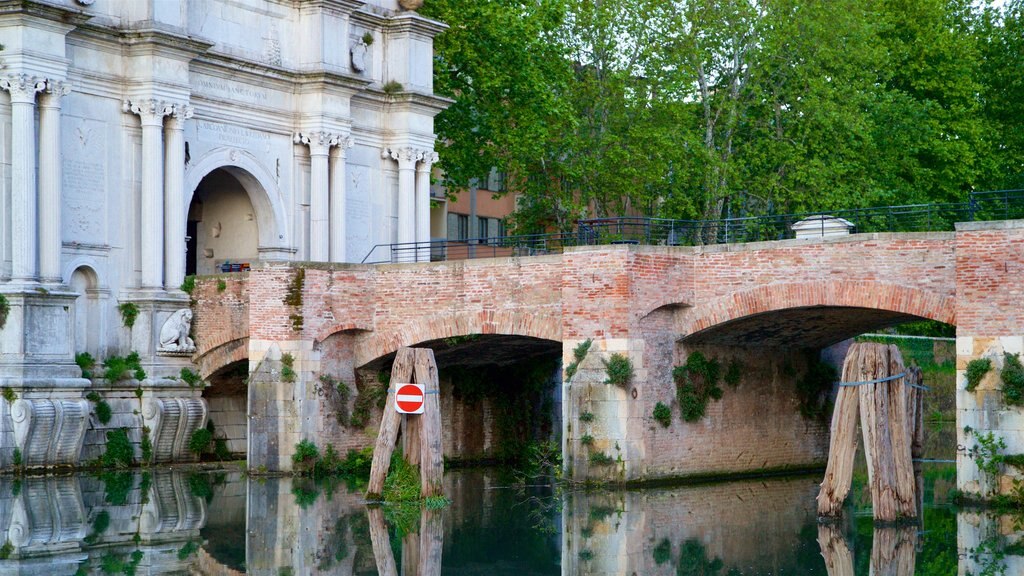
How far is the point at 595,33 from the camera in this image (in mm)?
47875

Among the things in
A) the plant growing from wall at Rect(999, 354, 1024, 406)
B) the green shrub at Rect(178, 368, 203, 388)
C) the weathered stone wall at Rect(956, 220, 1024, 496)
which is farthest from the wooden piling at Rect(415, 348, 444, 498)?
the green shrub at Rect(178, 368, 203, 388)

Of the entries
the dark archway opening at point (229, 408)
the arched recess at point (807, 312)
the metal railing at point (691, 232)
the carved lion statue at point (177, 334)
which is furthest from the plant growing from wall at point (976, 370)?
the carved lion statue at point (177, 334)

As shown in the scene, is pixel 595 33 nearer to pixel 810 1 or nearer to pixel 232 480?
pixel 810 1

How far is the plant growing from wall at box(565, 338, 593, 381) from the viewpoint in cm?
2897

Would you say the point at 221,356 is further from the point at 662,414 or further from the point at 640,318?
the point at 662,414

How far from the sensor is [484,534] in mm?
22422

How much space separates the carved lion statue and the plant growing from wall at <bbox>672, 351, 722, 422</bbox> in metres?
10.9

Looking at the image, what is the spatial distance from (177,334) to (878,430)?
1673cm

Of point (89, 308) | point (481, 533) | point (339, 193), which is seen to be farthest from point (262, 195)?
point (481, 533)

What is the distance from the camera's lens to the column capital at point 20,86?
3206 centimetres

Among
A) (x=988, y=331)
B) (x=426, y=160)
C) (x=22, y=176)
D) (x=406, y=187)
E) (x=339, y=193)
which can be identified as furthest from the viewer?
(x=426, y=160)

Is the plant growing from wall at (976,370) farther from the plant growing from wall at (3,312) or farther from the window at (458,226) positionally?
the window at (458,226)

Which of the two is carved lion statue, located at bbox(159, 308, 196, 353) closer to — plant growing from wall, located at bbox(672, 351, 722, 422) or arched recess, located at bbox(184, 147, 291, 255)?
arched recess, located at bbox(184, 147, 291, 255)

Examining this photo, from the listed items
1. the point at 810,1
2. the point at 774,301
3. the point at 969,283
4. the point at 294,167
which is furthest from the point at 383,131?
the point at 969,283
